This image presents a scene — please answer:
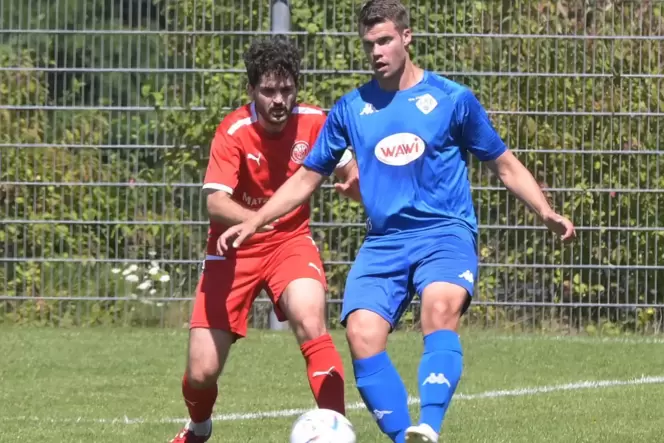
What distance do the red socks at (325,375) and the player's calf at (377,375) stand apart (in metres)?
0.54

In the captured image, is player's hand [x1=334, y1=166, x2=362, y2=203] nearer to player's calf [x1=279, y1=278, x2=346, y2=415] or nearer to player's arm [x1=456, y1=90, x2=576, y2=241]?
player's calf [x1=279, y1=278, x2=346, y2=415]

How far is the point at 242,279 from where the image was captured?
721 cm

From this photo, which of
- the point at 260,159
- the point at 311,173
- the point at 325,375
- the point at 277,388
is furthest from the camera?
the point at 277,388

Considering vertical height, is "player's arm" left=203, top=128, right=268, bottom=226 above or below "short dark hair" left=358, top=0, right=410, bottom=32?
below

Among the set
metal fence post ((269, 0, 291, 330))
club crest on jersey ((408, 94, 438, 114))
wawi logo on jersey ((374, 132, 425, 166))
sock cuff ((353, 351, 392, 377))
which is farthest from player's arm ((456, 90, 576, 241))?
metal fence post ((269, 0, 291, 330))

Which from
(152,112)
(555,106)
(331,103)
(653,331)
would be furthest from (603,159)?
(152,112)

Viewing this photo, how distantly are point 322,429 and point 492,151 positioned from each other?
1451mm

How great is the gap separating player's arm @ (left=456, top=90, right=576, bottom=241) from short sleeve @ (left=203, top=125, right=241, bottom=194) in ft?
3.94

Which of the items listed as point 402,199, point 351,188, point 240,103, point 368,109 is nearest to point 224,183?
point 351,188

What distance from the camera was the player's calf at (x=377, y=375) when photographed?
A: 613cm

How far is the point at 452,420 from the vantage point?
777 centimetres

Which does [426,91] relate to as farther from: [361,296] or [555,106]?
[555,106]

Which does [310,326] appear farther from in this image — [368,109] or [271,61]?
[271,61]

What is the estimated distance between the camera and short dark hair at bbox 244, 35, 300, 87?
23.0ft
